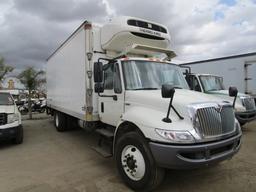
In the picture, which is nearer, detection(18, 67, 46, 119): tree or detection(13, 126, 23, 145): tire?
detection(13, 126, 23, 145): tire

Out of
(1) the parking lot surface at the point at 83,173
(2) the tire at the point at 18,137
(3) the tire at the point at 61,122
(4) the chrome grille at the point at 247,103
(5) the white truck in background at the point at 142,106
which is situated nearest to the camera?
(5) the white truck in background at the point at 142,106

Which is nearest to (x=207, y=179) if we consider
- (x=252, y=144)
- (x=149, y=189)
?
(x=149, y=189)

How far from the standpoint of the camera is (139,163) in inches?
138

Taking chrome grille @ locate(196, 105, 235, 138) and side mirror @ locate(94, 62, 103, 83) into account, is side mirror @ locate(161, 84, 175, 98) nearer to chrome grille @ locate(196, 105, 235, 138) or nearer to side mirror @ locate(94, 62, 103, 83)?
chrome grille @ locate(196, 105, 235, 138)

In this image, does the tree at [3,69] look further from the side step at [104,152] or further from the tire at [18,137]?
the side step at [104,152]

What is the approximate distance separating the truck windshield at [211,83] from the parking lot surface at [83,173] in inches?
134

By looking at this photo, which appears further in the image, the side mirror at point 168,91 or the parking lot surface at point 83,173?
the parking lot surface at point 83,173

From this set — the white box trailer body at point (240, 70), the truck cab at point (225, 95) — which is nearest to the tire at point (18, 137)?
the truck cab at point (225, 95)

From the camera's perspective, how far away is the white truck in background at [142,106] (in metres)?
3.18

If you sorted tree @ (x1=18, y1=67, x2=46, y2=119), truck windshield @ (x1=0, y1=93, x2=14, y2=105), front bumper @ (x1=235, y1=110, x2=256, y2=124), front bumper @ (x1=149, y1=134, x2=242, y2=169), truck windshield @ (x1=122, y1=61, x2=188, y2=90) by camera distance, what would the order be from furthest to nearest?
1. tree @ (x1=18, y1=67, x2=46, y2=119)
2. front bumper @ (x1=235, y1=110, x2=256, y2=124)
3. truck windshield @ (x1=0, y1=93, x2=14, y2=105)
4. truck windshield @ (x1=122, y1=61, x2=188, y2=90)
5. front bumper @ (x1=149, y1=134, x2=242, y2=169)

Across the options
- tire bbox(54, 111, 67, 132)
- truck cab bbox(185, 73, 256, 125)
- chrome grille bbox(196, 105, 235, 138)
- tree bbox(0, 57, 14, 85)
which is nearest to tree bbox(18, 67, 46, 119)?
tree bbox(0, 57, 14, 85)

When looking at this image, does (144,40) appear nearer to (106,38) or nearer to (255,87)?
(106,38)

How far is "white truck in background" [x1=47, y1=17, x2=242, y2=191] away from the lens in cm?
318

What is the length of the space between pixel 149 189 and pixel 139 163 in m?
0.43
